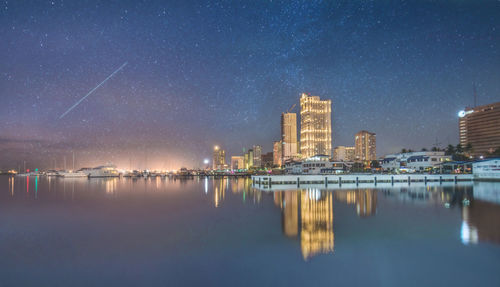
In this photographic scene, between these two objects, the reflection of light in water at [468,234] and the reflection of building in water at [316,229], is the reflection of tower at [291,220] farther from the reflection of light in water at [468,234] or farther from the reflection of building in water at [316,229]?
the reflection of light in water at [468,234]

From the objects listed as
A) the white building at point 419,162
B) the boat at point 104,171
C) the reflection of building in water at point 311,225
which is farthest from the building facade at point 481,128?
the boat at point 104,171

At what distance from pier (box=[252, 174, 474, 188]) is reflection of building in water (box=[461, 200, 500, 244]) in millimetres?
36656

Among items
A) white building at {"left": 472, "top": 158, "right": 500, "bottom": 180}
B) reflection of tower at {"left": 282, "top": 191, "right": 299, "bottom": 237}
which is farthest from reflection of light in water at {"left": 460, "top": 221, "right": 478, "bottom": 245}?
white building at {"left": 472, "top": 158, "right": 500, "bottom": 180}

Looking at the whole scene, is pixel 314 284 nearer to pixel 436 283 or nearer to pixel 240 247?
pixel 436 283

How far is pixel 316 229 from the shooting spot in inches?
899

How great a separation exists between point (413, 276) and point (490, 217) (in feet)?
66.7

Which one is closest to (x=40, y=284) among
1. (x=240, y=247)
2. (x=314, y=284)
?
(x=240, y=247)

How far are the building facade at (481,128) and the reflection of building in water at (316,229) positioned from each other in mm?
165992

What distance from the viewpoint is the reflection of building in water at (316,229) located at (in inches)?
699

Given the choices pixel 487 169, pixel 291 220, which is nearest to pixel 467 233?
pixel 291 220

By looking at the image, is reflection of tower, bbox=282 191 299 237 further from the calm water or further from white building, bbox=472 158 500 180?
white building, bbox=472 158 500 180

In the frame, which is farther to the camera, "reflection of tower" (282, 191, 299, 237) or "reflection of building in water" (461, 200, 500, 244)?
"reflection of tower" (282, 191, 299, 237)

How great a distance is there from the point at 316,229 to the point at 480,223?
14688mm

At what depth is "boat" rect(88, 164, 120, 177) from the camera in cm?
16415
